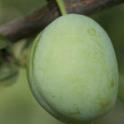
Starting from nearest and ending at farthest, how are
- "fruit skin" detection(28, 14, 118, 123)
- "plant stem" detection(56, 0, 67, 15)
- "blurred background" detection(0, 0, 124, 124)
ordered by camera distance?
"fruit skin" detection(28, 14, 118, 123)
"plant stem" detection(56, 0, 67, 15)
"blurred background" detection(0, 0, 124, 124)

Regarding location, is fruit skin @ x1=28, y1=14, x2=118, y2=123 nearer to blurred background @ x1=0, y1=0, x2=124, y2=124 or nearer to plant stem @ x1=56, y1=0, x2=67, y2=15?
plant stem @ x1=56, y1=0, x2=67, y2=15

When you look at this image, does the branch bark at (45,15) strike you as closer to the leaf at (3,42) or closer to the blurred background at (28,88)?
the leaf at (3,42)

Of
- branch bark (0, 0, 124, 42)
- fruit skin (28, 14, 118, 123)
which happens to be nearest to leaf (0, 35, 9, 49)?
branch bark (0, 0, 124, 42)

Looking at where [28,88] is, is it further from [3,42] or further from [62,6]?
[62,6]

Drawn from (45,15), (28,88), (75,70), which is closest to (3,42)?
(45,15)

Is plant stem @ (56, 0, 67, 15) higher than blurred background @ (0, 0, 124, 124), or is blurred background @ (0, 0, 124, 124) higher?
plant stem @ (56, 0, 67, 15)

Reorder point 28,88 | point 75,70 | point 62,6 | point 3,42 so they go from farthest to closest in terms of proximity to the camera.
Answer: point 28,88 → point 3,42 → point 62,6 → point 75,70

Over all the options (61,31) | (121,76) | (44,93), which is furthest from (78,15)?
(121,76)
